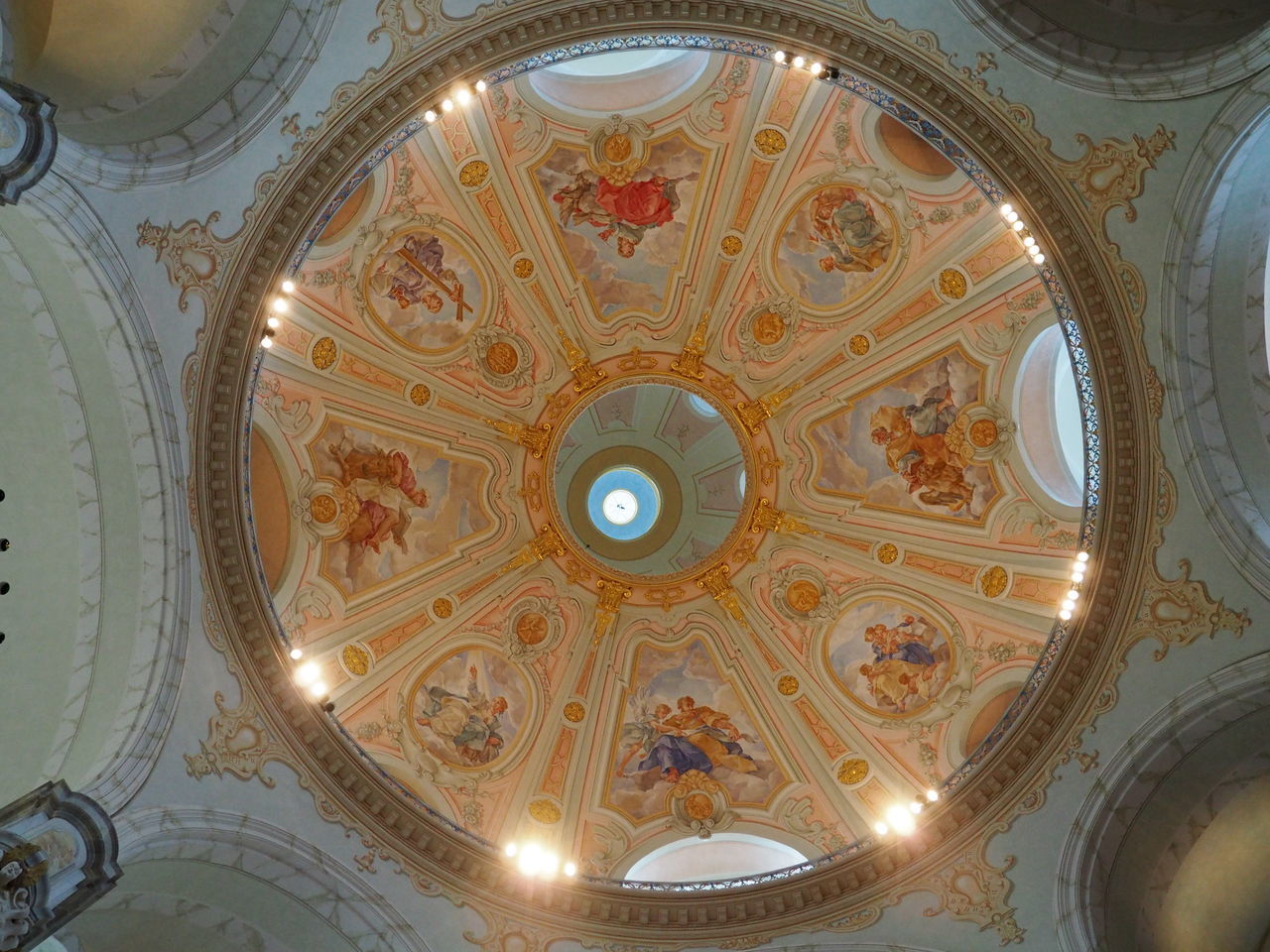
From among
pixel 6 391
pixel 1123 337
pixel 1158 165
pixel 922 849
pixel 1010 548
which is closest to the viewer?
pixel 6 391

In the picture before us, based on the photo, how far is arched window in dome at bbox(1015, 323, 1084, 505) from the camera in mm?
14078

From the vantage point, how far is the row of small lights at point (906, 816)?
11.9 metres

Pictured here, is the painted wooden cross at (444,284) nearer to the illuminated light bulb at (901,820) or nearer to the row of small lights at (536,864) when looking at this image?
the row of small lights at (536,864)

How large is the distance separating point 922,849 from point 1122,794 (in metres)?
2.28

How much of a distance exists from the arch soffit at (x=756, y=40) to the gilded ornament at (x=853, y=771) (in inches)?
128

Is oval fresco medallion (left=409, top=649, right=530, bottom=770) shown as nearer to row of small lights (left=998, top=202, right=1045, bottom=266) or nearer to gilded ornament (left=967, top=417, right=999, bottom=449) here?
gilded ornament (left=967, top=417, right=999, bottom=449)

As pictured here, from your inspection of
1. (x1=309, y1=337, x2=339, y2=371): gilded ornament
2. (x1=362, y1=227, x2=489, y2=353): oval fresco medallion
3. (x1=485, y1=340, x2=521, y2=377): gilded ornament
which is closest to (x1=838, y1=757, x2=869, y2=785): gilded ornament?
(x1=485, y1=340, x2=521, y2=377): gilded ornament

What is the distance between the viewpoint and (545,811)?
14.4 meters

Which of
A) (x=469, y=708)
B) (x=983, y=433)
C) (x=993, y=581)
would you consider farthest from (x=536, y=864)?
(x=983, y=433)

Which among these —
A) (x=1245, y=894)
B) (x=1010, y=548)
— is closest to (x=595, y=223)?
(x=1010, y=548)

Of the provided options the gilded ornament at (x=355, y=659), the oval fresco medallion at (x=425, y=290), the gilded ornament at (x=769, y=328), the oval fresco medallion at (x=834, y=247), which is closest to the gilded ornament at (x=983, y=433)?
the oval fresco medallion at (x=834, y=247)

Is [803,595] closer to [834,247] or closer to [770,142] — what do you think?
[834,247]

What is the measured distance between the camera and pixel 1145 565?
10.8 m

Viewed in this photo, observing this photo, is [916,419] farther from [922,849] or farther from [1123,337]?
[922,849]
